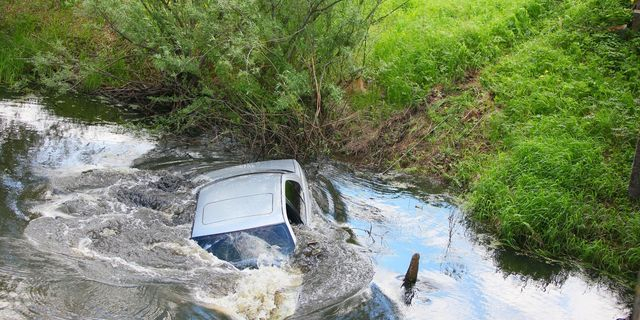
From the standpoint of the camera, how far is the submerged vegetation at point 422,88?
10234 mm

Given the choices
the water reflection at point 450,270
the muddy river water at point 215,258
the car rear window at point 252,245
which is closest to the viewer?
the muddy river water at point 215,258

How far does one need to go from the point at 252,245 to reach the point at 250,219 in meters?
0.30

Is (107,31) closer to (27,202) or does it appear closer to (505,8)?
(27,202)

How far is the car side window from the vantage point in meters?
8.12

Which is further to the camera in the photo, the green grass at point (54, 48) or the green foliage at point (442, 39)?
the green foliage at point (442, 39)

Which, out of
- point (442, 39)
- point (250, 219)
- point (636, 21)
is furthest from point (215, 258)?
point (636, 21)

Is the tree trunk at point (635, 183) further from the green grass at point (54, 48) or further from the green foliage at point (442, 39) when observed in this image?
the green grass at point (54, 48)

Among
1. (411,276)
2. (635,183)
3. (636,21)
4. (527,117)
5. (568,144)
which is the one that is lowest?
(411,276)

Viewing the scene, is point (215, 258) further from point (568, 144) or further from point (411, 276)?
point (568, 144)

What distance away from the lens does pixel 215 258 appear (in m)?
7.41

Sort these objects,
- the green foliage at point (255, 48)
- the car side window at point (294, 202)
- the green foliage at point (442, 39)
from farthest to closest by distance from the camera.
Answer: the green foliage at point (442, 39), the green foliage at point (255, 48), the car side window at point (294, 202)

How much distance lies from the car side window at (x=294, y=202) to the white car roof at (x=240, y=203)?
145mm

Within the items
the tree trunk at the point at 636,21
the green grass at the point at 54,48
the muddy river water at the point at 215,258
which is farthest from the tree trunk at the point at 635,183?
the green grass at the point at 54,48

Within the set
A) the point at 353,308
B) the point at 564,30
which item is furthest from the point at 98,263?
the point at 564,30
